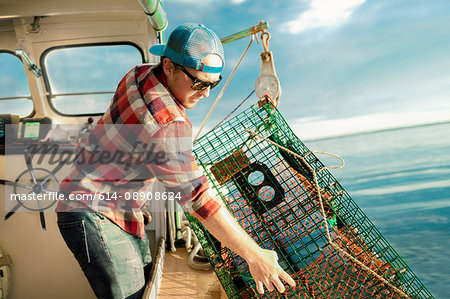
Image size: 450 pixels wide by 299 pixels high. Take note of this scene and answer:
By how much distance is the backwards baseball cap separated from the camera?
1.17 metres

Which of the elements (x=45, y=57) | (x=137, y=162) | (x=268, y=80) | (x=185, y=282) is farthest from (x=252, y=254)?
(x=45, y=57)

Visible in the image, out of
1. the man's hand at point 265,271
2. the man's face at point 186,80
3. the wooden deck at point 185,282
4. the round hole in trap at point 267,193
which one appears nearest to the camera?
the man's hand at point 265,271

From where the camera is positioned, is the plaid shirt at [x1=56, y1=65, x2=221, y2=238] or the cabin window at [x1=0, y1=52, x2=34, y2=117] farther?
the cabin window at [x1=0, y1=52, x2=34, y2=117]

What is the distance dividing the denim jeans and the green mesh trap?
→ 0.54 meters

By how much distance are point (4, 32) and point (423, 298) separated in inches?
168

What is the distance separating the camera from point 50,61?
3.15 meters

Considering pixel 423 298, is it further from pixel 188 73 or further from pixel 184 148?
pixel 188 73

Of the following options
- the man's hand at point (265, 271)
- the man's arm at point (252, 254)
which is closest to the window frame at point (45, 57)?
the man's arm at point (252, 254)

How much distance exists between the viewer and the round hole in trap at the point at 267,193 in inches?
71.8

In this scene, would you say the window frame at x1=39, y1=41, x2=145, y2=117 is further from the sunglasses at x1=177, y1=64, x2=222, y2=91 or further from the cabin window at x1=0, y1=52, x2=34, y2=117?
the sunglasses at x1=177, y1=64, x2=222, y2=91

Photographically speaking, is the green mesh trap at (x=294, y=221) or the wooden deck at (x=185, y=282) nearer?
the green mesh trap at (x=294, y=221)

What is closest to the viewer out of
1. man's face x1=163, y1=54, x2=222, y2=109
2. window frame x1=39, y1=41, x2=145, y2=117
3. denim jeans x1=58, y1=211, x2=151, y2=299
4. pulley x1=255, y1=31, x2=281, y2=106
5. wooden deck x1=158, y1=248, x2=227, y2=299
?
man's face x1=163, y1=54, x2=222, y2=109

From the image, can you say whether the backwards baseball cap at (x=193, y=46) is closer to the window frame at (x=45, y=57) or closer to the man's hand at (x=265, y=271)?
the man's hand at (x=265, y=271)

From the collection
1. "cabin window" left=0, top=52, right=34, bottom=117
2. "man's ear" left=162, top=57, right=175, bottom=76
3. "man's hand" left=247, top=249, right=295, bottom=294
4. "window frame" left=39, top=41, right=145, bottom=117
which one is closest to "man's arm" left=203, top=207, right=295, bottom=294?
"man's hand" left=247, top=249, right=295, bottom=294
